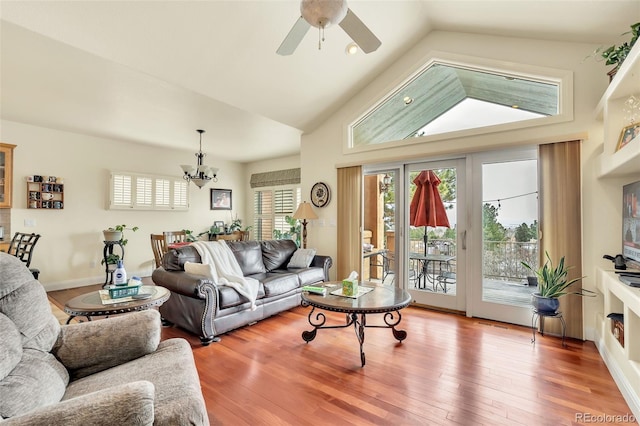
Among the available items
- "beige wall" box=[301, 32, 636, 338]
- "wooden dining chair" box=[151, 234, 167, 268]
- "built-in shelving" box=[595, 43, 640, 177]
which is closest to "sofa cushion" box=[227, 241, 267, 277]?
"beige wall" box=[301, 32, 636, 338]

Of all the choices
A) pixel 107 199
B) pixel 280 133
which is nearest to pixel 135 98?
pixel 280 133

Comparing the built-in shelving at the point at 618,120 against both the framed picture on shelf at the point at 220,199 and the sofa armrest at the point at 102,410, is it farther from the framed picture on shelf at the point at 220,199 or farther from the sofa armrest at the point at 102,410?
the framed picture on shelf at the point at 220,199

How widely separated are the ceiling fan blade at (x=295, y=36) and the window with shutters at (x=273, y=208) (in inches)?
188

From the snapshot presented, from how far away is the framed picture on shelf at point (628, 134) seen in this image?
2.19 meters

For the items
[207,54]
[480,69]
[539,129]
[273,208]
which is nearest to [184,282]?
[207,54]

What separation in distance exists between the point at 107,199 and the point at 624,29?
7393 mm

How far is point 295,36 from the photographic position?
232cm

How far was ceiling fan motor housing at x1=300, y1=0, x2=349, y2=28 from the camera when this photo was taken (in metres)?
1.81

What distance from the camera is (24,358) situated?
1.32m

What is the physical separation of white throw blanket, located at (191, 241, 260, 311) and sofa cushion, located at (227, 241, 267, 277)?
120mm

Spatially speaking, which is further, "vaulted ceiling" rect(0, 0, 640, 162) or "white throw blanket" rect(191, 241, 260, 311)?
"white throw blanket" rect(191, 241, 260, 311)

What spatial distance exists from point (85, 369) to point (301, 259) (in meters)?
3.06

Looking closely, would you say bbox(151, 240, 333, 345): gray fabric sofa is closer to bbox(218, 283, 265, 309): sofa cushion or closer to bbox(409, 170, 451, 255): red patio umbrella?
bbox(218, 283, 265, 309): sofa cushion

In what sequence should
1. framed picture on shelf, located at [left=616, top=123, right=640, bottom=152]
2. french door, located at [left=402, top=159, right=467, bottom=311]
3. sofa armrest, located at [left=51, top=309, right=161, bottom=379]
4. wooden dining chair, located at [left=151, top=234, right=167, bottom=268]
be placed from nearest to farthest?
sofa armrest, located at [left=51, top=309, right=161, bottom=379] < framed picture on shelf, located at [left=616, top=123, right=640, bottom=152] < french door, located at [left=402, top=159, right=467, bottom=311] < wooden dining chair, located at [left=151, top=234, right=167, bottom=268]
